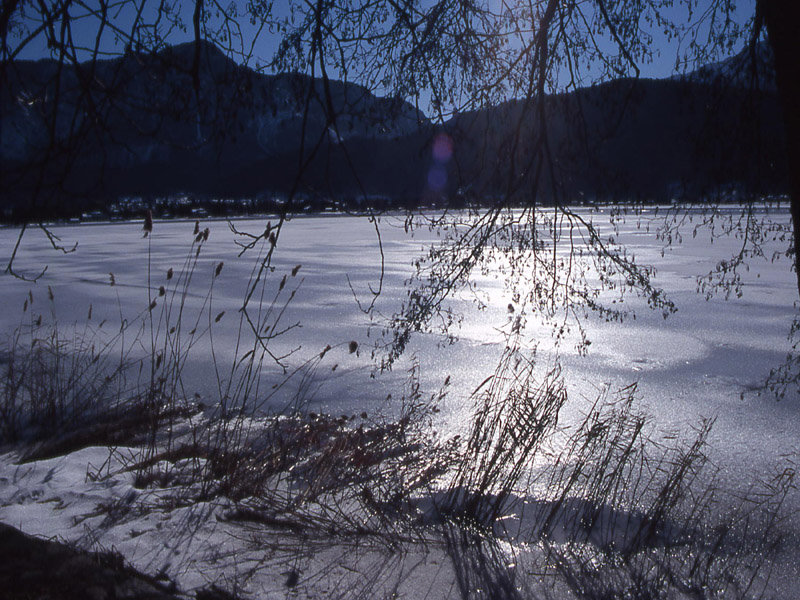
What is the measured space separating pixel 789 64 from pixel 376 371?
340 cm

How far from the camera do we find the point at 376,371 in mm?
4699

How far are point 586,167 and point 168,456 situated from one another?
267 centimetres

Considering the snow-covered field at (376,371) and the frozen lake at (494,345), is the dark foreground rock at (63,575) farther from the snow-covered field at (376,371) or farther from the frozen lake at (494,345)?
the frozen lake at (494,345)

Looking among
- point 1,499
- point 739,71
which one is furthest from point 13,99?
point 739,71

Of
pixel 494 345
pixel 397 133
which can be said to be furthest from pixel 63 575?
pixel 494 345

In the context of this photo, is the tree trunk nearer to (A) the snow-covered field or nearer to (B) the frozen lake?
(A) the snow-covered field

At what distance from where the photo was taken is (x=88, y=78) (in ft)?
7.23

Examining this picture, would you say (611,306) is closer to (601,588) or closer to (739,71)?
(739,71)

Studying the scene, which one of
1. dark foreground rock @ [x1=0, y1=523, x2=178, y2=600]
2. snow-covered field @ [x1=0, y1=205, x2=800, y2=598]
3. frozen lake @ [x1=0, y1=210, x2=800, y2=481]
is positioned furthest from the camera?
frozen lake @ [x1=0, y1=210, x2=800, y2=481]

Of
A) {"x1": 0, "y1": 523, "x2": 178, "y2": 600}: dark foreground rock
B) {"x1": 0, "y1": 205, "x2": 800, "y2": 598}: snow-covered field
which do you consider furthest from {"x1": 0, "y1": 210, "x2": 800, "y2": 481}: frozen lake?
{"x1": 0, "y1": 523, "x2": 178, "y2": 600}: dark foreground rock

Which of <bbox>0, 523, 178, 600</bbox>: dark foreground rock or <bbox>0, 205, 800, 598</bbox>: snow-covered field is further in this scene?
<bbox>0, 205, 800, 598</bbox>: snow-covered field

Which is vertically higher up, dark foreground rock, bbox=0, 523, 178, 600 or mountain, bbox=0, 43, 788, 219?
mountain, bbox=0, 43, 788, 219

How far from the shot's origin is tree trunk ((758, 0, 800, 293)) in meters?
1.89

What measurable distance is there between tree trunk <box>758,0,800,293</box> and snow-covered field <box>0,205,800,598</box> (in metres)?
1.49
